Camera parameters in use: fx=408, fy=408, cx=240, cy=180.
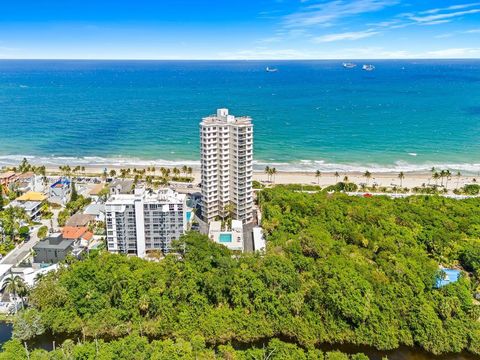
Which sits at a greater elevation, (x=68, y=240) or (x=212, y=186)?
(x=212, y=186)

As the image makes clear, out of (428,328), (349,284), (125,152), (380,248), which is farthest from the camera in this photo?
(125,152)

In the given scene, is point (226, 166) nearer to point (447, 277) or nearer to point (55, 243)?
point (55, 243)

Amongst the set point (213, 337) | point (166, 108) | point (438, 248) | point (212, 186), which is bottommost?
point (213, 337)

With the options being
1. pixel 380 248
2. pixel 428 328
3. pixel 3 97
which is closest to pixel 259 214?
pixel 380 248

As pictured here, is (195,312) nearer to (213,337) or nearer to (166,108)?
(213,337)

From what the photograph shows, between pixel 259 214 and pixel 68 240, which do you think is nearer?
pixel 68 240

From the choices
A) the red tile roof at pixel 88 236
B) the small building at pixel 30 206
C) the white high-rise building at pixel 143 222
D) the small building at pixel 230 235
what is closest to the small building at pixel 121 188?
the red tile roof at pixel 88 236

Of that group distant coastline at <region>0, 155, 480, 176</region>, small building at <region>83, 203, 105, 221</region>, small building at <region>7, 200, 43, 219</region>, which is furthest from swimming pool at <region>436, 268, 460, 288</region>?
small building at <region>7, 200, 43, 219</region>
